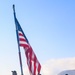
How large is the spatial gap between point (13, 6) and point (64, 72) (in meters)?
8.95

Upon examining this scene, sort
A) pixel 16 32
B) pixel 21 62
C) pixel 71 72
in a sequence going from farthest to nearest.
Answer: pixel 71 72 < pixel 16 32 < pixel 21 62

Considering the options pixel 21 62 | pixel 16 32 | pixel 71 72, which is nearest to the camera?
pixel 21 62

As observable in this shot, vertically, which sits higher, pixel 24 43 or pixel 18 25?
pixel 18 25

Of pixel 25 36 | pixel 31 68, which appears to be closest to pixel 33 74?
pixel 31 68

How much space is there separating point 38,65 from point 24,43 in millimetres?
2319

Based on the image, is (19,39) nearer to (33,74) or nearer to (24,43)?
→ (24,43)

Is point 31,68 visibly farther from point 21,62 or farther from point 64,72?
point 64,72

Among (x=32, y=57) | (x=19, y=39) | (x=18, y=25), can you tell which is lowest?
(x=32, y=57)

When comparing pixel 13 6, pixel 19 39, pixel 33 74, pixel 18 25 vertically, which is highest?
pixel 13 6

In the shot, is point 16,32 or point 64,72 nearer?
point 16,32

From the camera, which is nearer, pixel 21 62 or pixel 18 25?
pixel 21 62

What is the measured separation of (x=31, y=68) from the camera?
2228 centimetres

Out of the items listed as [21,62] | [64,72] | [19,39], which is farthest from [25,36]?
[64,72]

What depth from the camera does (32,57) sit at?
2266 cm
